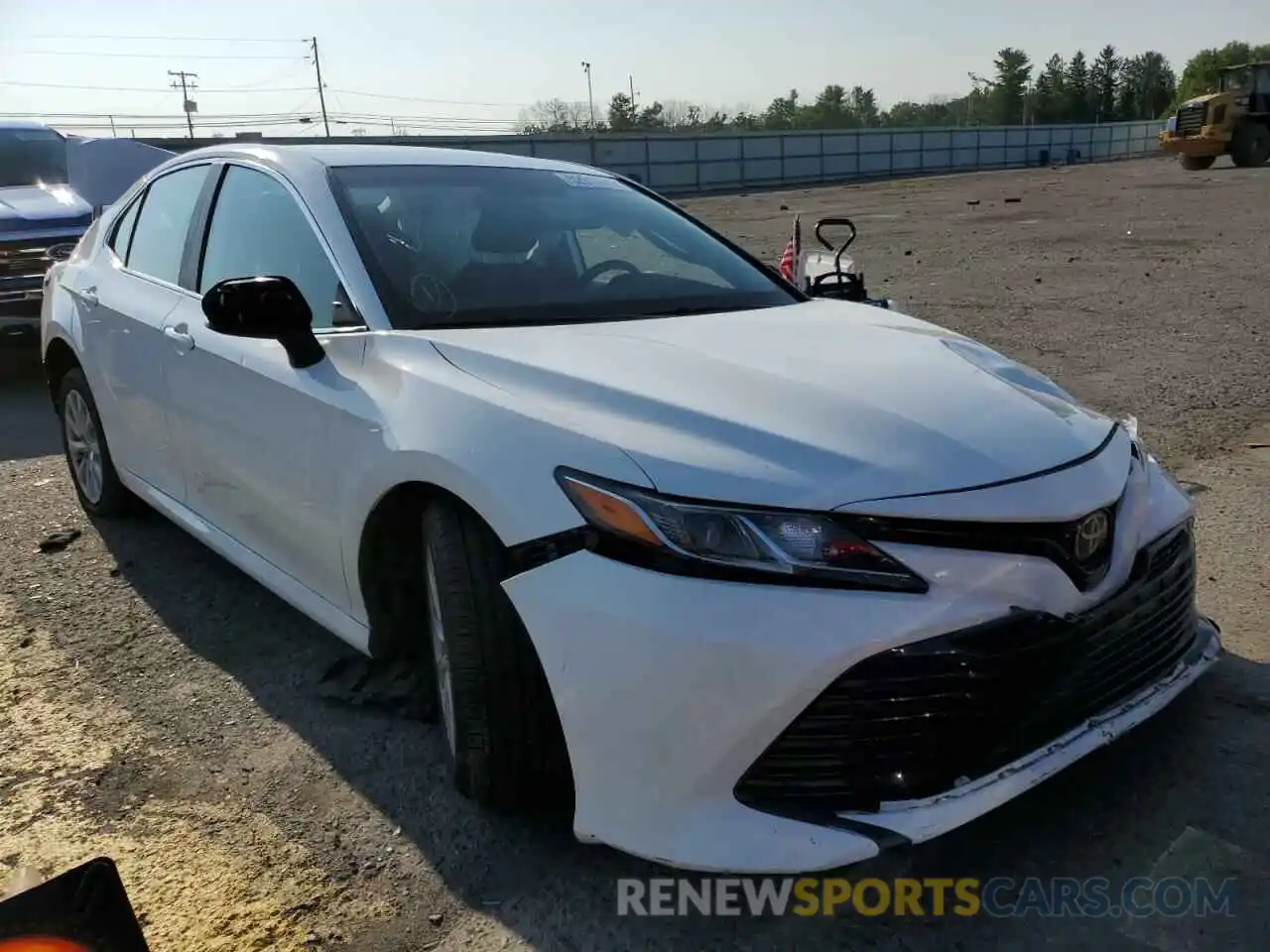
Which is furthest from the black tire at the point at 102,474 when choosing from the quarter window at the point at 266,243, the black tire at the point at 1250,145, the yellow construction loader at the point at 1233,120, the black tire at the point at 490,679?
the black tire at the point at 1250,145

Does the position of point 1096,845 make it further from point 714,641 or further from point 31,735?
point 31,735

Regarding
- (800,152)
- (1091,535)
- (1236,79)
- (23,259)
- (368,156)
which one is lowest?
(1091,535)

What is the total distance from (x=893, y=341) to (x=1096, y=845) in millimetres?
1312

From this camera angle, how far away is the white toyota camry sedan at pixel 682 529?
1963 millimetres

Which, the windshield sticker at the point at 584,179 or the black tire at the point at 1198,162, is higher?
the windshield sticker at the point at 584,179

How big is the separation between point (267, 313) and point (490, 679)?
1155mm

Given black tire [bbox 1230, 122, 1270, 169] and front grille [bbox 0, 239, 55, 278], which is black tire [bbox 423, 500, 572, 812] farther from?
black tire [bbox 1230, 122, 1270, 169]

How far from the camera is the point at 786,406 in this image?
7.40ft

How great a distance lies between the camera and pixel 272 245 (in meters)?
3.27

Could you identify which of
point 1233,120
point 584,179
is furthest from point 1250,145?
point 584,179

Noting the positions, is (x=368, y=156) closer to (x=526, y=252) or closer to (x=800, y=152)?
(x=526, y=252)

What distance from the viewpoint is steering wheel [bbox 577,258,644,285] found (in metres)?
3.22

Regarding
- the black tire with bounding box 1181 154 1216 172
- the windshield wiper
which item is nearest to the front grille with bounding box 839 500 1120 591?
the windshield wiper

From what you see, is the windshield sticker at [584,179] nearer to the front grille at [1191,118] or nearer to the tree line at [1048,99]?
the front grille at [1191,118]
